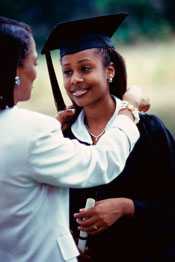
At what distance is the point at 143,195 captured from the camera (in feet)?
7.78

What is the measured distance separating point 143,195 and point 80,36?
0.65m

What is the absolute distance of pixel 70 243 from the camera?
204cm

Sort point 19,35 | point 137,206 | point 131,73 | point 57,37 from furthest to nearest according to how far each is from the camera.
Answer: point 131,73 → point 57,37 → point 137,206 → point 19,35

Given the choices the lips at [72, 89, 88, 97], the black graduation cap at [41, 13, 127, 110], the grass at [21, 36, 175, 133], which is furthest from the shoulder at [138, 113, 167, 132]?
the grass at [21, 36, 175, 133]

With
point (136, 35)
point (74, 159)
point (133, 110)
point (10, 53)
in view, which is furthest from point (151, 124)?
point (136, 35)

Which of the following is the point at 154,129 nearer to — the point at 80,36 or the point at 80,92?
the point at 80,92

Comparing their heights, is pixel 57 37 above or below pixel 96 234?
above

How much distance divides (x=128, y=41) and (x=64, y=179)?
538 cm

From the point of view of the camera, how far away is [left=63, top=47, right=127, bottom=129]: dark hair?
249cm

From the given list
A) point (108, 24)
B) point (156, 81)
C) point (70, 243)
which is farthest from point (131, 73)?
point (70, 243)

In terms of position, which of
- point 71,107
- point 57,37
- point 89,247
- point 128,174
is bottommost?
point 89,247

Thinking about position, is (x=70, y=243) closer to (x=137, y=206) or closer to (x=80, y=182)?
(x=80, y=182)

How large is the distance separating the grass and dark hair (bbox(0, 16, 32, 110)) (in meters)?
4.63

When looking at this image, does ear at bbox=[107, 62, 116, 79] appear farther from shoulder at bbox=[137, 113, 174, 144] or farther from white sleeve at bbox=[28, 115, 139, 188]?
white sleeve at bbox=[28, 115, 139, 188]
